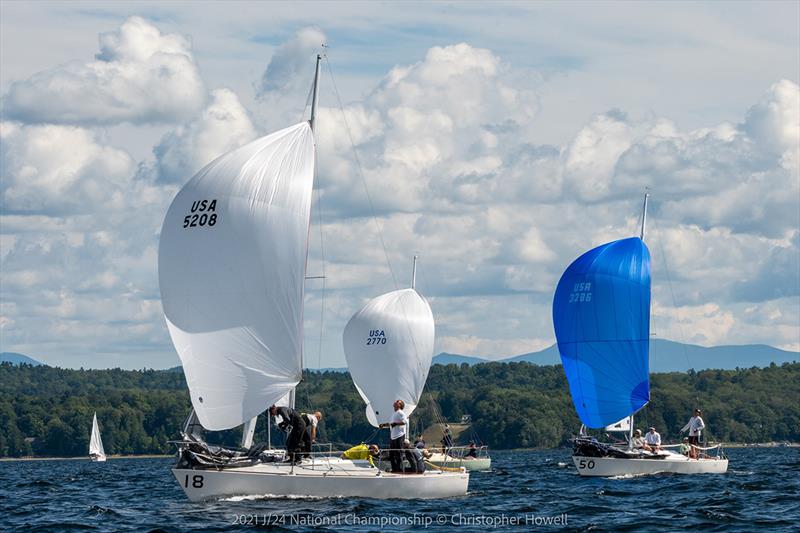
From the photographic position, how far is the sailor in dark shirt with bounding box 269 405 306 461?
116 feet

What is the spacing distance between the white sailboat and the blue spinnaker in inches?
688

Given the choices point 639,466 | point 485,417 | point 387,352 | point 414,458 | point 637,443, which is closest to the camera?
point 414,458

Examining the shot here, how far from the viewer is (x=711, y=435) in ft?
473

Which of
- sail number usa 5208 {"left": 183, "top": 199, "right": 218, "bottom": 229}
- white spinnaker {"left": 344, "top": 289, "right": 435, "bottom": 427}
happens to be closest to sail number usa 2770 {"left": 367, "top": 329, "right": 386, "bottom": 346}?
white spinnaker {"left": 344, "top": 289, "right": 435, "bottom": 427}

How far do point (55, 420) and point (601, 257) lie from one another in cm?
10775

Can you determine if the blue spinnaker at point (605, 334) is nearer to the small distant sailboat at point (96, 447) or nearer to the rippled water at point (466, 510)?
the rippled water at point (466, 510)

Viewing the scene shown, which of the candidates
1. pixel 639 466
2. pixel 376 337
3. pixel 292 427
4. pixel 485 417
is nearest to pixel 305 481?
pixel 292 427

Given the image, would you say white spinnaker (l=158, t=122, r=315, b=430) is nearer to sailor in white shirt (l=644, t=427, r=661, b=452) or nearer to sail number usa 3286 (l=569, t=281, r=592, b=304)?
sail number usa 3286 (l=569, t=281, r=592, b=304)

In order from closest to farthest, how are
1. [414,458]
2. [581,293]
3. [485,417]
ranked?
1. [414,458]
2. [581,293]
3. [485,417]

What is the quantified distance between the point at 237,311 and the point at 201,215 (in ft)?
8.56

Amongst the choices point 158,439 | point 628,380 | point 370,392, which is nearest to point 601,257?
point 628,380

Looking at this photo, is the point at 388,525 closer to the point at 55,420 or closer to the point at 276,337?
the point at 276,337

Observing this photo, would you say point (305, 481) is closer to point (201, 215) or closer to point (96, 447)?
point (201, 215)

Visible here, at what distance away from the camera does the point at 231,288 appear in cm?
3522
